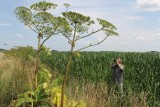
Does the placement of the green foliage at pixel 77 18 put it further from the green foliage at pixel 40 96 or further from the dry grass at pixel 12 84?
the dry grass at pixel 12 84

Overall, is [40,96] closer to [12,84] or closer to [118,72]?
[12,84]

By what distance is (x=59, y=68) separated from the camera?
22.5 m

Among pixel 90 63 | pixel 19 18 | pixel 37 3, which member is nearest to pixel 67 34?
pixel 37 3

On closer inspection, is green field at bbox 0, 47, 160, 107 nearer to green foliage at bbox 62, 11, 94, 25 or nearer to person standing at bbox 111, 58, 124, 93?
person standing at bbox 111, 58, 124, 93

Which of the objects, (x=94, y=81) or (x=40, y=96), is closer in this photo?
(x=40, y=96)

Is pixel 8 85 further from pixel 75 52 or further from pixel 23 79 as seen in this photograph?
pixel 75 52

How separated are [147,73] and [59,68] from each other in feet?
22.9

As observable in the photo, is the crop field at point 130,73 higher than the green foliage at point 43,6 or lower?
lower

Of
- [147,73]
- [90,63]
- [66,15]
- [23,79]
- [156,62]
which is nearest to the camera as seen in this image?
[66,15]

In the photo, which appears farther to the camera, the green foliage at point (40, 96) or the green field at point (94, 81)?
the green field at point (94, 81)

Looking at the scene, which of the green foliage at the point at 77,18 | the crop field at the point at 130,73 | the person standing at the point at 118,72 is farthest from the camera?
the crop field at the point at 130,73

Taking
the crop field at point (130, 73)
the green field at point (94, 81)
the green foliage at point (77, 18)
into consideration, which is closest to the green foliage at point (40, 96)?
the green field at point (94, 81)

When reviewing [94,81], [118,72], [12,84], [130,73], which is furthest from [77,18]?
[130,73]

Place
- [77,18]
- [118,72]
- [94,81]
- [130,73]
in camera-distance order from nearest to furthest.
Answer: [77,18]
[118,72]
[94,81]
[130,73]
